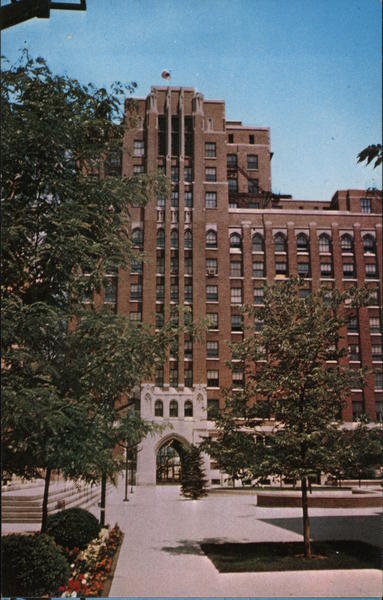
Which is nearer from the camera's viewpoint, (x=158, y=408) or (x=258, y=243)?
(x=158, y=408)

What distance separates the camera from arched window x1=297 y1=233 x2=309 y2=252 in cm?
1230

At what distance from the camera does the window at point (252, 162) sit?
12746 millimetres

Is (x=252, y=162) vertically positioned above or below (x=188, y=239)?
above

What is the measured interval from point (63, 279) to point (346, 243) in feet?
23.6

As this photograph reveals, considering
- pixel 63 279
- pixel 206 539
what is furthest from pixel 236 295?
pixel 206 539

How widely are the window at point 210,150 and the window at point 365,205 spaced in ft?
11.2

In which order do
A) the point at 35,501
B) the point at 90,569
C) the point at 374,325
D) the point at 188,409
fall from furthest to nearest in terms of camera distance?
the point at 374,325 < the point at 188,409 < the point at 35,501 < the point at 90,569

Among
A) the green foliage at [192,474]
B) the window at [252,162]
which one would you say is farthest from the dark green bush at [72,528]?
the window at [252,162]

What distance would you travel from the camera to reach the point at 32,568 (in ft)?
22.7

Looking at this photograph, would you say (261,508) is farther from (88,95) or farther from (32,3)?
(32,3)

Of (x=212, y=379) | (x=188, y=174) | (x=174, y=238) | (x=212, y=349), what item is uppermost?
(x=188, y=174)

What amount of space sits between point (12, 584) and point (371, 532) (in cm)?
762

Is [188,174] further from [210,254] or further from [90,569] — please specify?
[90,569]

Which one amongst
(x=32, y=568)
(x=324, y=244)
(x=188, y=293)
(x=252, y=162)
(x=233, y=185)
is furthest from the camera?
(x=233, y=185)
